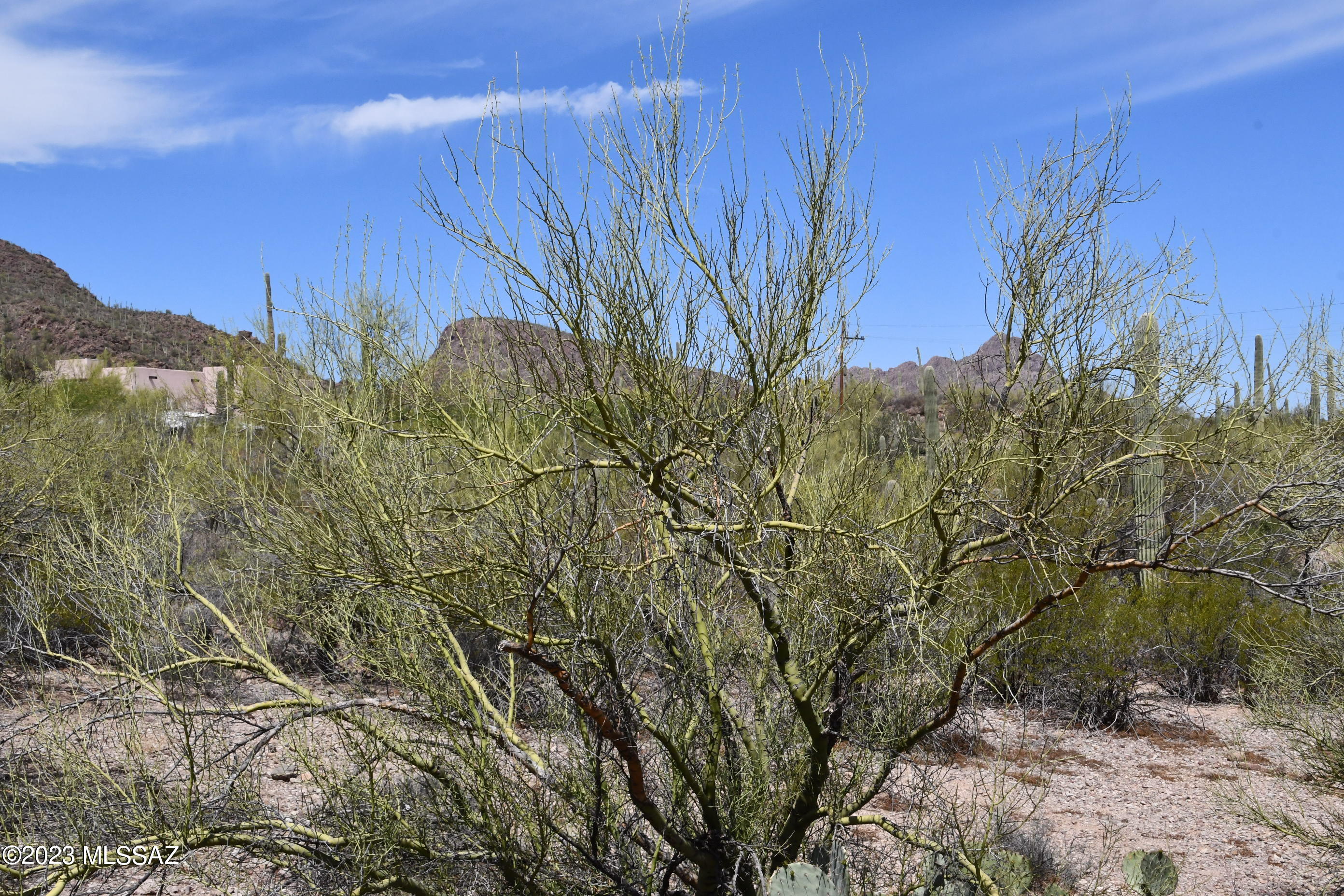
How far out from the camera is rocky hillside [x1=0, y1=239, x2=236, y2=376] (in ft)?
143

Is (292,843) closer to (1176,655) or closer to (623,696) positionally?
(623,696)

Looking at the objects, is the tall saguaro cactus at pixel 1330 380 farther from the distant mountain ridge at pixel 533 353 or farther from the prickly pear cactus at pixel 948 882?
the prickly pear cactus at pixel 948 882

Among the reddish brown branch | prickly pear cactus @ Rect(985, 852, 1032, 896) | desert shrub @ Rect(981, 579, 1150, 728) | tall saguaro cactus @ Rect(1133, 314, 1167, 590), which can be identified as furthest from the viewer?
desert shrub @ Rect(981, 579, 1150, 728)

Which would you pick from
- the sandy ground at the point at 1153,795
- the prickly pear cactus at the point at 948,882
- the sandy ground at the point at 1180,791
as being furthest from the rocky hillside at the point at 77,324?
the prickly pear cactus at the point at 948,882

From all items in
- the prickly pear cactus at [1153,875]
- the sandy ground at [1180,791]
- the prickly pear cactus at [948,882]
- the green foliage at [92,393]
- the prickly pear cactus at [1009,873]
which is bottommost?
the sandy ground at [1180,791]

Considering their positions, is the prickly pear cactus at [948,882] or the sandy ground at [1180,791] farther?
the sandy ground at [1180,791]

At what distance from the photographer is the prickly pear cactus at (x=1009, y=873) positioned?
5.60 m

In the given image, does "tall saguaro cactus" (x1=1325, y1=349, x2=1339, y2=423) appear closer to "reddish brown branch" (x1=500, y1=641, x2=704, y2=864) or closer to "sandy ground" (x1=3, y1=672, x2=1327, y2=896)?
"sandy ground" (x1=3, y1=672, x2=1327, y2=896)

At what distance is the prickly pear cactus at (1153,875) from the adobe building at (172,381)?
53.9ft

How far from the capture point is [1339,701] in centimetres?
670

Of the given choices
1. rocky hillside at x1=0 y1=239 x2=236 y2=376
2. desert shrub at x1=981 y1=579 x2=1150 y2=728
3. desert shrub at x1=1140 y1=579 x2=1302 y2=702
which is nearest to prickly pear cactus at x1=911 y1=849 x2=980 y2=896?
desert shrub at x1=981 y1=579 x2=1150 y2=728

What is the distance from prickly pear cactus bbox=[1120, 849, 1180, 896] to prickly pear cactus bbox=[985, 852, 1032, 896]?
0.63 metres

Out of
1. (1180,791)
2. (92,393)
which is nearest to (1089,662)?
(1180,791)

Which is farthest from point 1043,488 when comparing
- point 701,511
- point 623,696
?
point 623,696
